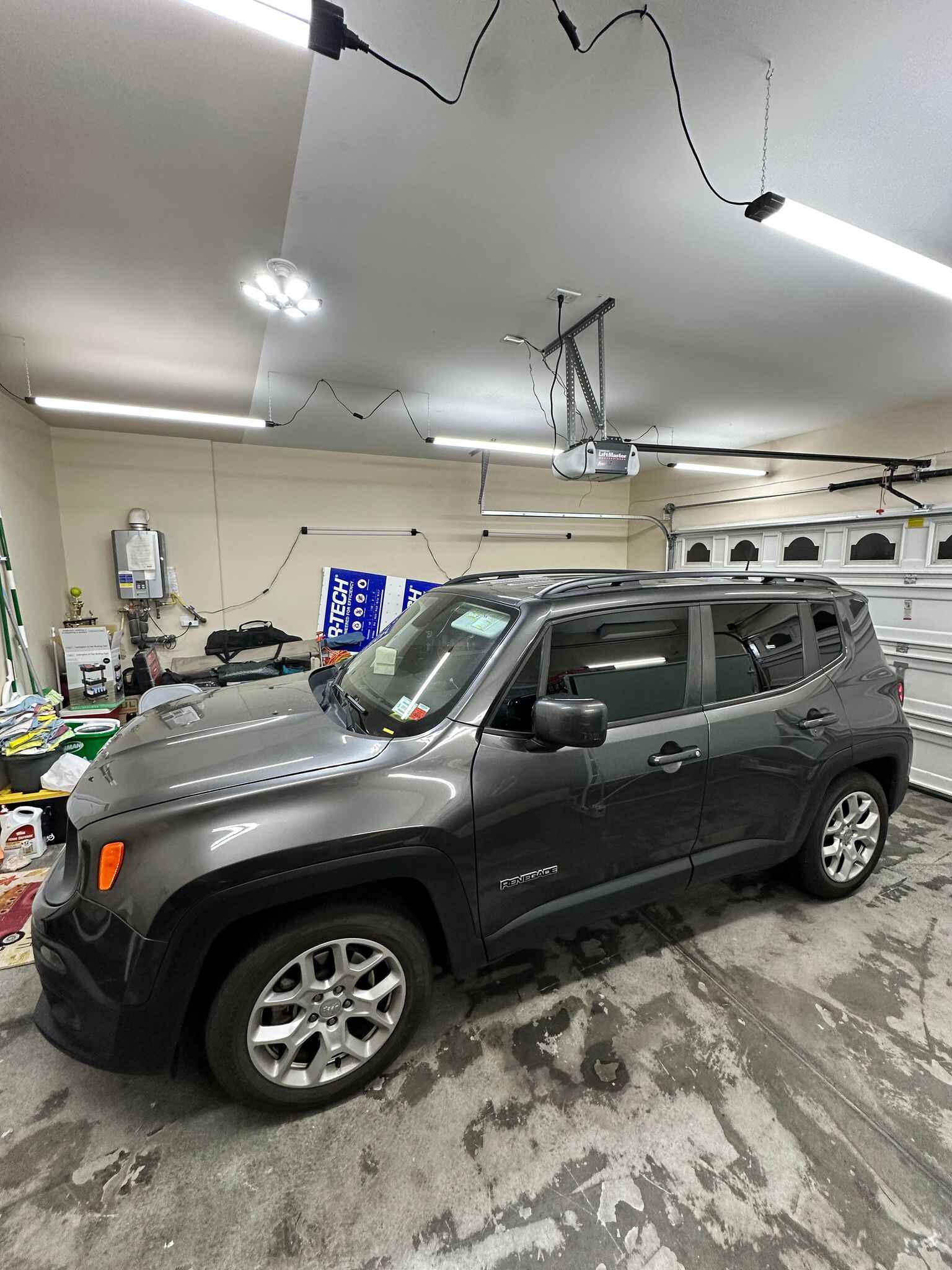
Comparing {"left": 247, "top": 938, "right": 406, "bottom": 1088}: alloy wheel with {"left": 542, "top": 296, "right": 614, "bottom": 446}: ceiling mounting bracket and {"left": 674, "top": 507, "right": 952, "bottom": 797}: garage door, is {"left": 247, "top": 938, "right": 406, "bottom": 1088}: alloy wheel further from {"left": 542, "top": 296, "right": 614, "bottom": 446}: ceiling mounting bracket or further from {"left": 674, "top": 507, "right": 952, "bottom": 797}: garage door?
{"left": 674, "top": 507, "right": 952, "bottom": 797}: garage door

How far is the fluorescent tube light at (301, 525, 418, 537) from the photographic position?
6484 mm

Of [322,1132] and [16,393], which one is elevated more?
[16,393]

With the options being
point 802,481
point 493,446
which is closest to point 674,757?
point 493,446

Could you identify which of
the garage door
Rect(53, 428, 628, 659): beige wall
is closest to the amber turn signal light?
the garage door

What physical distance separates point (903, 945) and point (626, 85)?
367 centimetres

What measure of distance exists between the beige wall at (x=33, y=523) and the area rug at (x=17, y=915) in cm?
171

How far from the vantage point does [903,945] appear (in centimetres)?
222

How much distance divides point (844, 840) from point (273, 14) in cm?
373

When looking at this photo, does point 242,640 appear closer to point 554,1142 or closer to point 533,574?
point 533,574

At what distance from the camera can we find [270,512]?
6.26 meters

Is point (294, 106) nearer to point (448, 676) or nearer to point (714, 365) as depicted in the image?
point (448, 676)

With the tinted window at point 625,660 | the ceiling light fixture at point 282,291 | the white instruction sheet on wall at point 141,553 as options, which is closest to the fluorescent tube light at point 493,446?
the ceiling light fixture at point 282,291

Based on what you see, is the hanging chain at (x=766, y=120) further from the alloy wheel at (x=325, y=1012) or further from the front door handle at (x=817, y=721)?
the alloy wheel at (x=325, y=1012)

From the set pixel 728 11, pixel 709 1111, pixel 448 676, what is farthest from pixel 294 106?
pixel 709 1111
